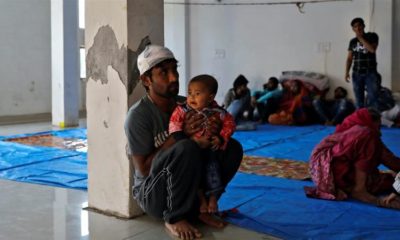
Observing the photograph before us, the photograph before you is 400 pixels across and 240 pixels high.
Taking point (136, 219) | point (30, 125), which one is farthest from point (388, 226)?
point (30, 125)

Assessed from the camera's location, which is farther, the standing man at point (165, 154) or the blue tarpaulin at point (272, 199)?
the blue tarpaulin at point (272, 199)

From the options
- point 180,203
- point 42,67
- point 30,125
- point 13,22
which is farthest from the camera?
point 42,67

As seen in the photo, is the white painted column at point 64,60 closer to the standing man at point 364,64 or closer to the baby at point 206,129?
the standing man at point 364,64

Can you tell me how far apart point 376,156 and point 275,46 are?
6599mm

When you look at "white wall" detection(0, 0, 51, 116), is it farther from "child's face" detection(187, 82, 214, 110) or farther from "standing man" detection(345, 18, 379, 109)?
"child's face" detection(187, 82, 214, 110)

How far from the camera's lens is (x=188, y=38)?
34.1 ft

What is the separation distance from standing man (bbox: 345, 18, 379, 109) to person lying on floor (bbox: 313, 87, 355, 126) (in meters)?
0.57

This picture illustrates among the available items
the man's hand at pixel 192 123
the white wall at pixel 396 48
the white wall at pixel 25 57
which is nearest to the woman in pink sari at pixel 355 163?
the man's hand at pixel 192 123

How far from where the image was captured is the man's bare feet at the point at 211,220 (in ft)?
8.30

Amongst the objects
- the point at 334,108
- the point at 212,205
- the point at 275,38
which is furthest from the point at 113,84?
the point at 275,38

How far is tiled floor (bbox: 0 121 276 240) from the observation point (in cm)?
245

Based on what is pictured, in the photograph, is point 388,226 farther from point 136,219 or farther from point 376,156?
point 136,219

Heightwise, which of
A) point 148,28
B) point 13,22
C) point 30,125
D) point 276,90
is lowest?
point 30,125

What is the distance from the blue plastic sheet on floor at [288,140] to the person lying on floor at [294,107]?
316 millimetres
